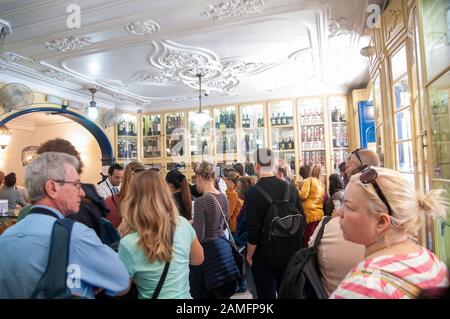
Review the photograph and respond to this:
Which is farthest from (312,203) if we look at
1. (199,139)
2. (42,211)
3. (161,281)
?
(199,139)

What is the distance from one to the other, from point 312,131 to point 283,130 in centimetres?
59

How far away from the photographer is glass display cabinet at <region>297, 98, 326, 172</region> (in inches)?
243

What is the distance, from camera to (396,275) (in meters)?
0.69

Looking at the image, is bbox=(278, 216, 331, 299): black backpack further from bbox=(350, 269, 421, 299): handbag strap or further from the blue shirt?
the blue shirt

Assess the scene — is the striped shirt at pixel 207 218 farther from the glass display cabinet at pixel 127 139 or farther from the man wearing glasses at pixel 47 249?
the glass display cabinet at pixel 127 139

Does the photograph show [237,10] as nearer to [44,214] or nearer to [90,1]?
[90,1]

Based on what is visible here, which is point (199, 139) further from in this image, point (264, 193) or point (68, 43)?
point (264, 193)

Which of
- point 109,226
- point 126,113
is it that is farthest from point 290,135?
point 109,226

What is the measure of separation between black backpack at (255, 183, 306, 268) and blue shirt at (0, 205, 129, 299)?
1270 millimetres

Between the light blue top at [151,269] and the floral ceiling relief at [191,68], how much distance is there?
9.86ft

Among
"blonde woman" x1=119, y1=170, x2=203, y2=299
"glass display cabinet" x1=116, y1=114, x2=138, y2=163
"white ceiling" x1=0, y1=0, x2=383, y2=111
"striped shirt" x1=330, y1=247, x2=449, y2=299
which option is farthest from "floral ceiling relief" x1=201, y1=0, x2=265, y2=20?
"glass display cabinet" x1=116, y1=114, x2=138, y2=163

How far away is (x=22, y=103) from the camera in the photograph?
14.5ft

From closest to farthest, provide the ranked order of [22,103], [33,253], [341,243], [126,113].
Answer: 1. [33,253]
2. [341,243]
3. [22,103]
4. [126,113]

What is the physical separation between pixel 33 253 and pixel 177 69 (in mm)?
4211
